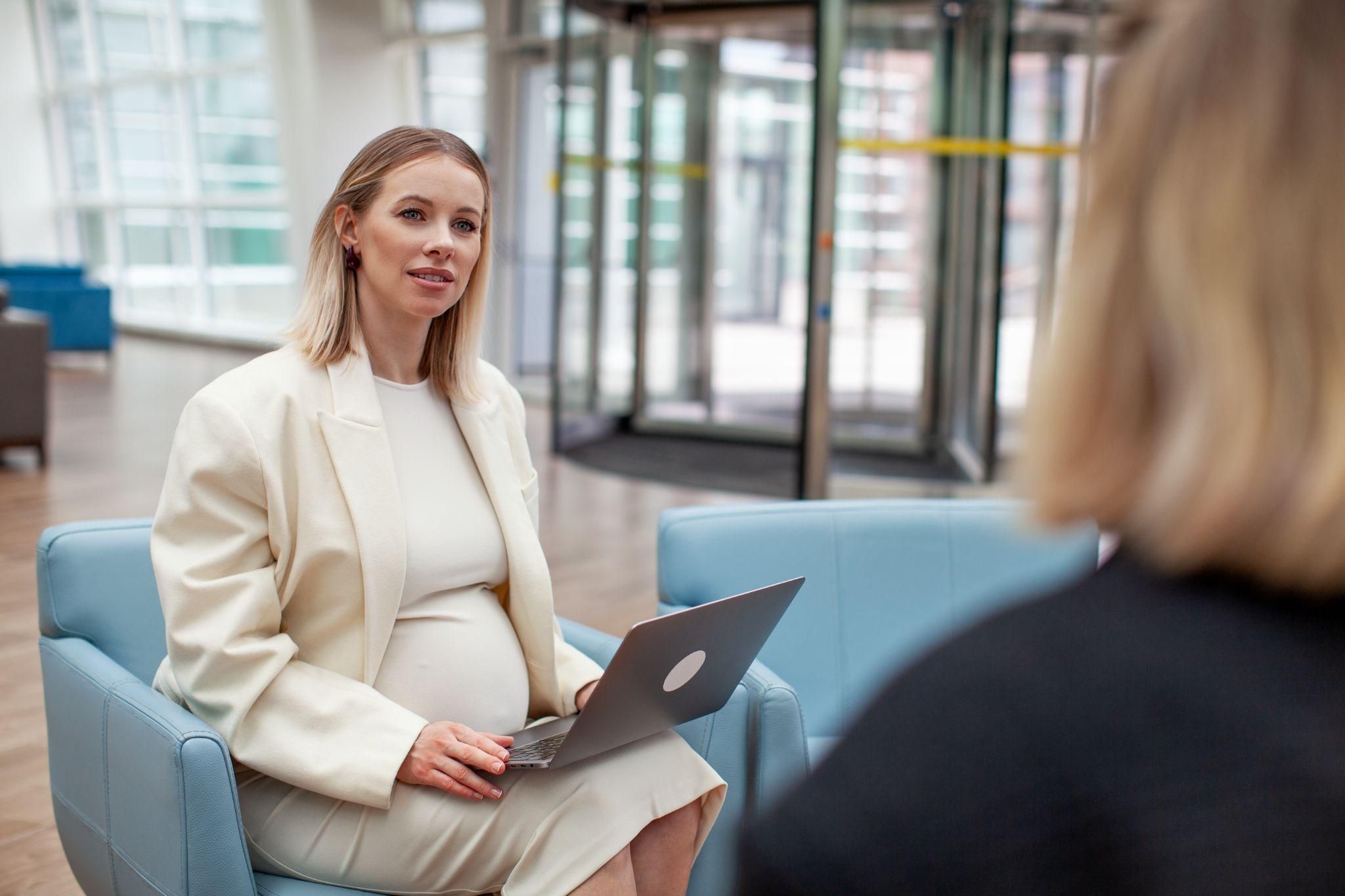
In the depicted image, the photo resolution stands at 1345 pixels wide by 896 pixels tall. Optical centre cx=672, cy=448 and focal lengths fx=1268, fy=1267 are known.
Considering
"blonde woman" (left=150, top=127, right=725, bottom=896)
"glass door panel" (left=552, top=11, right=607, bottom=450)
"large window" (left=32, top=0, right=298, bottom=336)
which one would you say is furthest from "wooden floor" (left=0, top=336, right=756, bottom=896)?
→ "large window" (left=32, top=0, right=298, bottom=336)

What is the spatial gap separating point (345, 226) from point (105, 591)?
2.41 ft

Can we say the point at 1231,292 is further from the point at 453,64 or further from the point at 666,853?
the point at 453,64

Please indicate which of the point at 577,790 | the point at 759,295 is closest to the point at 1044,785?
the point at 577,790

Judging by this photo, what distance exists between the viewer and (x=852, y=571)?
8.43 feet

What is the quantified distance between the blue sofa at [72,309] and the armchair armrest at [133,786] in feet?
36.7

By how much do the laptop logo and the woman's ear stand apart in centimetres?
84

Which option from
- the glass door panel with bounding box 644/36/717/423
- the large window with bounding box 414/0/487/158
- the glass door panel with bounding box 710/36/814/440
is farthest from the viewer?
the large window with bounding box 414/0/487/158

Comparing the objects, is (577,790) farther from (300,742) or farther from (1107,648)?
(1107,648)

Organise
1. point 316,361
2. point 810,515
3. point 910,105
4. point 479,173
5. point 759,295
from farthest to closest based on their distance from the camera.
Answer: point 759,295, point 910,105, point 810,515, point 479,173, point 316,361

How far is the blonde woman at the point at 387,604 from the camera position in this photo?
1.74 meters

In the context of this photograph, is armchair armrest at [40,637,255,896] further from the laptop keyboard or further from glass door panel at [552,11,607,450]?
glass door panel at [552,11,607,450]

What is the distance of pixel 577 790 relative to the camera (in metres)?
1.77

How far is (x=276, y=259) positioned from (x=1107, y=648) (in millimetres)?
14243

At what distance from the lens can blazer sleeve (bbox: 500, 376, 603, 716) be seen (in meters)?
2.10
